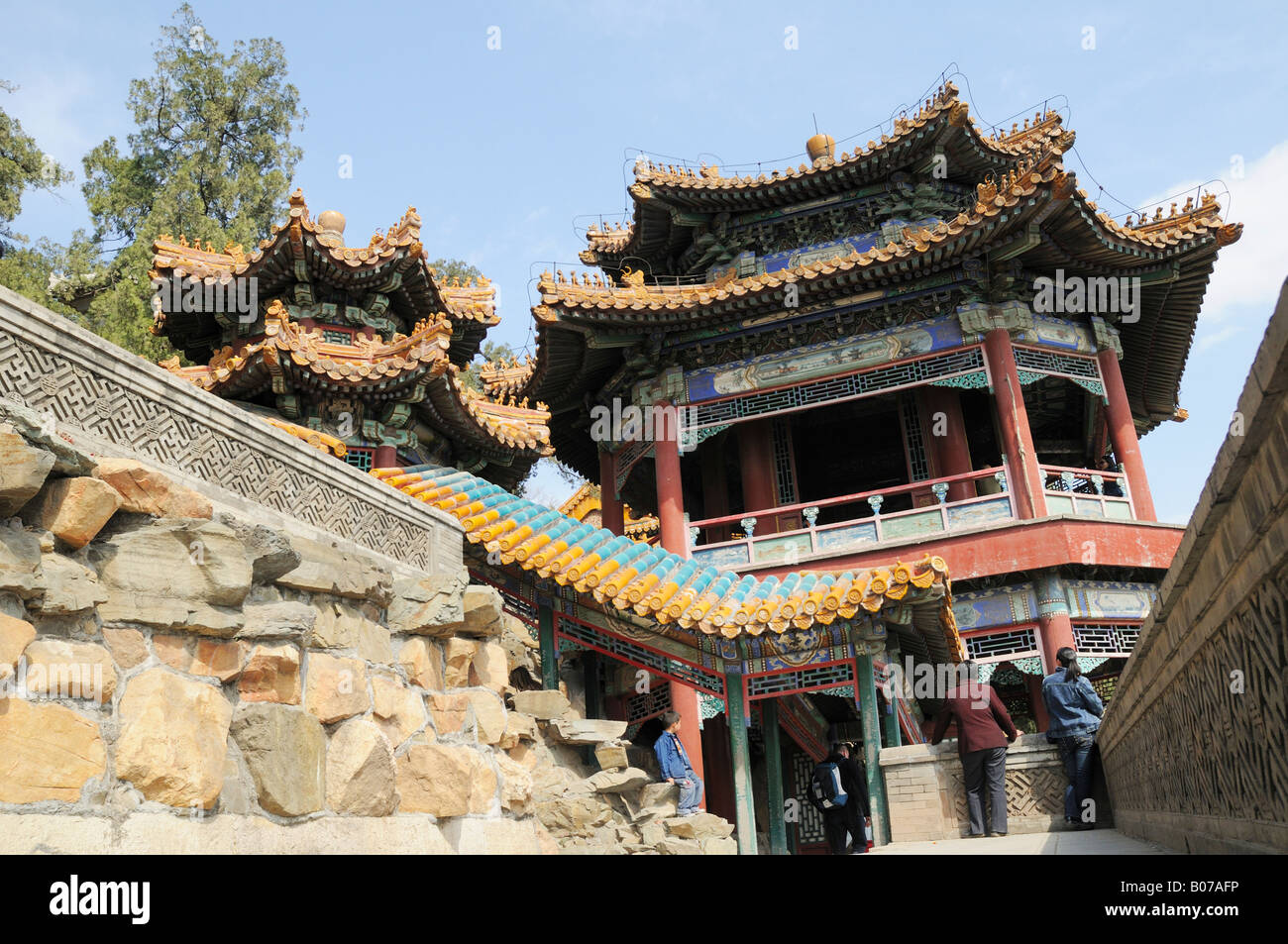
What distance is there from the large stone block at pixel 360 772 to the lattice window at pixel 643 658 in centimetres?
375

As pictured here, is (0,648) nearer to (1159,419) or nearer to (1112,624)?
(1112,624)

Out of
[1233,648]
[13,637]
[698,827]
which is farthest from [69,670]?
[698,827]

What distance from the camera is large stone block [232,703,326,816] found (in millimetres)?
4090

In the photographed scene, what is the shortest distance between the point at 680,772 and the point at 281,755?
165 inches

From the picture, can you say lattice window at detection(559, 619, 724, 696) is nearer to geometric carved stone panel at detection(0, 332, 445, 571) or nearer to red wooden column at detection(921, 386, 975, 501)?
geometric carved stone panel at detection(0, 332, 445, 571)

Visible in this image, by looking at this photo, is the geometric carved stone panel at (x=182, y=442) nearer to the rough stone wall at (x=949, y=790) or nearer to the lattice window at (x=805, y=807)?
the rough stone wall at (x=949, y=790)

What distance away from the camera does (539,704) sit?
7.06 meters

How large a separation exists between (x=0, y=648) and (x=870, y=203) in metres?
13.7

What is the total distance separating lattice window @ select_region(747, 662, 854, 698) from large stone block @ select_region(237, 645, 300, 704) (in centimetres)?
507

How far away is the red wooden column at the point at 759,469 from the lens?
1477cm

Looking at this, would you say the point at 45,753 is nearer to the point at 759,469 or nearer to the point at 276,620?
the point at 276,620

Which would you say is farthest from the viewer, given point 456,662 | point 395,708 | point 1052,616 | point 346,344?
point 1052,616

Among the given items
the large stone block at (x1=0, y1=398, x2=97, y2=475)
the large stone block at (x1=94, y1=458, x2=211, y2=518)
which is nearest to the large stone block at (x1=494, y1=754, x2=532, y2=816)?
the large stone block at (x1=94, y1=458, x2=211, y2=518)

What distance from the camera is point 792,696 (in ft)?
35.4
